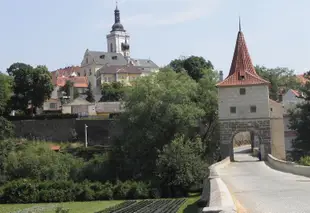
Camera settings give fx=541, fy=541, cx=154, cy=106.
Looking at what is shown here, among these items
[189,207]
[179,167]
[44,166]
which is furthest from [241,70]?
[44,166]

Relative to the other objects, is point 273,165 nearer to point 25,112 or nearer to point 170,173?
point 170,173

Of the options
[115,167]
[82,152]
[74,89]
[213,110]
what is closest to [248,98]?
[213,110]

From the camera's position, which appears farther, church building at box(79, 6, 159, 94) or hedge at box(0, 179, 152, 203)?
church building at box(79, 6, 159, 94)

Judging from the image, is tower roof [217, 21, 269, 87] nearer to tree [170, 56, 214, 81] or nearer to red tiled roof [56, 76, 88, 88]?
tree [170, 56, 214, 81]

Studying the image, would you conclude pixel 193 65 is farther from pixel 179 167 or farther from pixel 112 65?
pixel 179 167

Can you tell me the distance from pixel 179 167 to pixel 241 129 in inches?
272

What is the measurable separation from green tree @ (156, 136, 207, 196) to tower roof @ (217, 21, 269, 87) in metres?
6.80

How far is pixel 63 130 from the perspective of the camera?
191 ft

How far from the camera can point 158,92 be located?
139ft

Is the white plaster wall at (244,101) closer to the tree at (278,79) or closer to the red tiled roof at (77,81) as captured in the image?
the tree at (278,79)

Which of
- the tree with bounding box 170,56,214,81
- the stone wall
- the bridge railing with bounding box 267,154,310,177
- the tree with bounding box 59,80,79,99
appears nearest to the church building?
the tree with bounding box 59,80,79,99

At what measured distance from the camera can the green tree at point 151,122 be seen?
1605 inches

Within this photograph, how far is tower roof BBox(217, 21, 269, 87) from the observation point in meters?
41.7

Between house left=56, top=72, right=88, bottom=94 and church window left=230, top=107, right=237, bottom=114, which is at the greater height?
house left=56, top=72, right=88, bottom=94
